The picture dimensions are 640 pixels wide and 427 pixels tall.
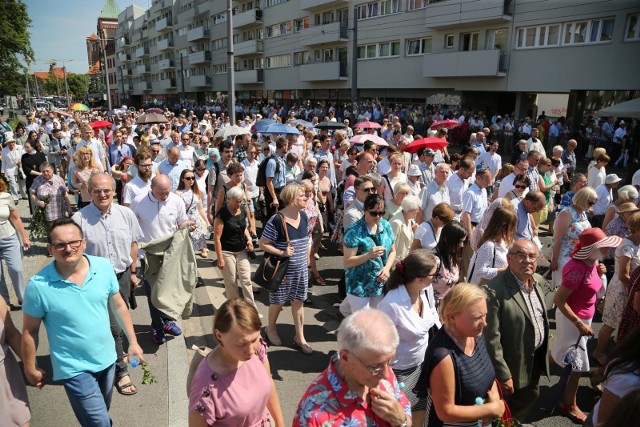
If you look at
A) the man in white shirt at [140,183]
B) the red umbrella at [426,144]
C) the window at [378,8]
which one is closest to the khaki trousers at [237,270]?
the man in white shirt at [140,183]

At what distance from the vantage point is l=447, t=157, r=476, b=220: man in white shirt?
21.7 ft

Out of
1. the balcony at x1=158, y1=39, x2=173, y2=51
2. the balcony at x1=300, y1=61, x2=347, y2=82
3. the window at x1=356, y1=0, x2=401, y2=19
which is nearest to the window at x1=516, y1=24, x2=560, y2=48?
the window at x1=356, y1=0, x2=401, y2=19

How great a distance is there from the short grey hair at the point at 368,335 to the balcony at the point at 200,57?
190ft

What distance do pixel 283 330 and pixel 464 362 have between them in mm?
3109

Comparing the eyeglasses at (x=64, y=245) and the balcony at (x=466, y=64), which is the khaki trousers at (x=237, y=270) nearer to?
the eyeglasses at (x=64, y=245)

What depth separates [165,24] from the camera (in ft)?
212

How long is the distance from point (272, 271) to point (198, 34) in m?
57.2

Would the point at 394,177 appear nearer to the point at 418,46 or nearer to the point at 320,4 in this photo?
the point at 418,46

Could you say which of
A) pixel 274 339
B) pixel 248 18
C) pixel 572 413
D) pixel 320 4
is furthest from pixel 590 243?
pixel 248 18

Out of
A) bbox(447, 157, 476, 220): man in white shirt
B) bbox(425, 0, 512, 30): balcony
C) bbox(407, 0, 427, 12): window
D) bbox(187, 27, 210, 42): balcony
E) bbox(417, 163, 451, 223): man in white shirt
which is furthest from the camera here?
bbox(187, 27, 210, 42): balcony

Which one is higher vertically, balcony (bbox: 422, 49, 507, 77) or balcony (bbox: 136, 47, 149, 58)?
balcony (bbox: 136, 47, 149, 58)

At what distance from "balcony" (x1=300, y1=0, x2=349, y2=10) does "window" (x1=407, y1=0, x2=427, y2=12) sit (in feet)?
21.8

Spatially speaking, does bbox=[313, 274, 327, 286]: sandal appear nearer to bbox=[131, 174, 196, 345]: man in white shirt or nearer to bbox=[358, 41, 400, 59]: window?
bbox=[131, 174, 196, 345]: man in white shirt

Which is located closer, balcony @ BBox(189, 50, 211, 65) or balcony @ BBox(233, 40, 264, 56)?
balcony @ BBox(233, 40, 264, 56)
